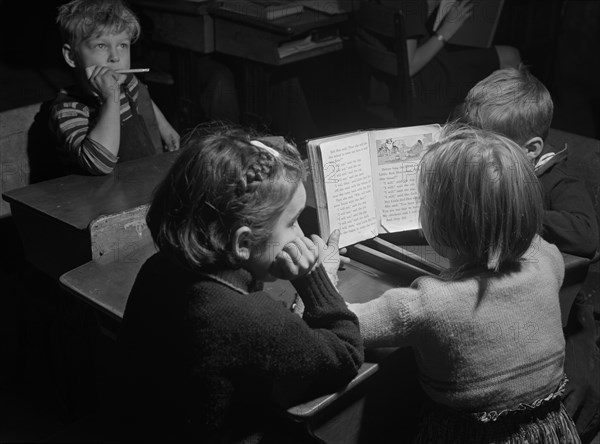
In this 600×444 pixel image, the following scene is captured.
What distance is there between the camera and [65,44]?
8.42 ft

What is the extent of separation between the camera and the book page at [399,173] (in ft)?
6.65

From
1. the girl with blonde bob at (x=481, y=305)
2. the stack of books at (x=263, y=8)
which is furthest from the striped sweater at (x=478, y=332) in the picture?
the stack of books at (x=263, y=8)

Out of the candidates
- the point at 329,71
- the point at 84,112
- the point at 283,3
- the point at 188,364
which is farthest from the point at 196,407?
the point at 329,71

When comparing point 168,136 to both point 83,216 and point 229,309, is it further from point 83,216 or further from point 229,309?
point 229,309

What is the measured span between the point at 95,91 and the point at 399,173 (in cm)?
109

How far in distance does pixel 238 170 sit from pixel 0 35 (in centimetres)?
445

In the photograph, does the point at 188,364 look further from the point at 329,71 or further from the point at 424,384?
the point at 329,71

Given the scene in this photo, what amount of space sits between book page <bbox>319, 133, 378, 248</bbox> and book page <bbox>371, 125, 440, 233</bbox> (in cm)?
3

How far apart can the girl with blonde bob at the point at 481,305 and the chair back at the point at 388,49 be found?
173 centimetres

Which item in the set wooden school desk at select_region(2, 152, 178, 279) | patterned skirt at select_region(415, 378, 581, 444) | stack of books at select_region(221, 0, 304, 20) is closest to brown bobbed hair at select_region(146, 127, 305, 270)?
wooden school desk at select_region(2, 152, 178, 279)

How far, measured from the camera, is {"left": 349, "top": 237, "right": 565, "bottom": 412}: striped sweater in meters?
1.60

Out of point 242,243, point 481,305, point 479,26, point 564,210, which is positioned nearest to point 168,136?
point 564,210

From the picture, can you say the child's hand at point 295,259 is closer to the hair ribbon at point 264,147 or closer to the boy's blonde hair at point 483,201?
the hair ribbon at point 264,147

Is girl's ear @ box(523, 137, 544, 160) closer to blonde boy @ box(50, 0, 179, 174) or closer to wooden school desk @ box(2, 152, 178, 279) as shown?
wooden school desk @ box(2, 152, 178, 279)
